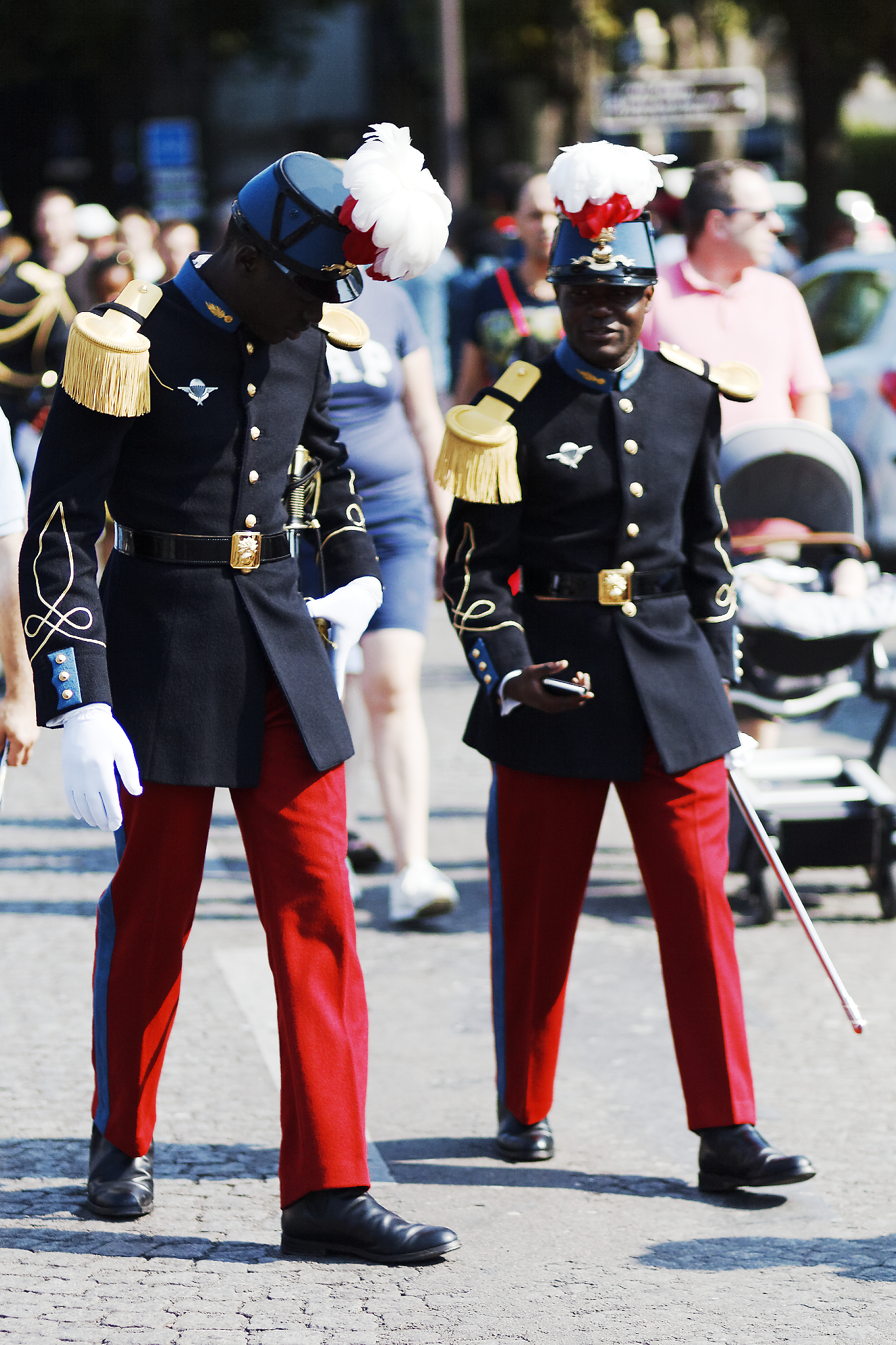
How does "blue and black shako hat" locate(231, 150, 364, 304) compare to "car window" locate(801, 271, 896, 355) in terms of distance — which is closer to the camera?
"blue and black shako hat" locate(231, 150, 364, 304)

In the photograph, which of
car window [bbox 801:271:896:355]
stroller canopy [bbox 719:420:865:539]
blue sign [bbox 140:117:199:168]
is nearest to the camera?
stroller canopy [bbox 719:420:865:539]

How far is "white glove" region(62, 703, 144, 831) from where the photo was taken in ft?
11.8

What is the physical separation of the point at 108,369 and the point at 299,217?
16.4 inches

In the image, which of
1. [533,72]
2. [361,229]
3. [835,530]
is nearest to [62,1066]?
[361,229]

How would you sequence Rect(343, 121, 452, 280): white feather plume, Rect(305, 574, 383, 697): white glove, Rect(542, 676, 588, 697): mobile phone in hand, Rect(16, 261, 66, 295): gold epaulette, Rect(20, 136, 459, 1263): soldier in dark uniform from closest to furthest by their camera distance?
Rect(343, 121, 452, 280): white feather plume
Rect(20, 136, 459, 1263): soldier in dark uniform
Rect(542, 676, 588, 697): mobile phone in hand
Rect(305, 574, 383, 697): white glove
Rect(16, 261, 66, 295): gold epaulette

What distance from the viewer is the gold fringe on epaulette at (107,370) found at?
3.63 m

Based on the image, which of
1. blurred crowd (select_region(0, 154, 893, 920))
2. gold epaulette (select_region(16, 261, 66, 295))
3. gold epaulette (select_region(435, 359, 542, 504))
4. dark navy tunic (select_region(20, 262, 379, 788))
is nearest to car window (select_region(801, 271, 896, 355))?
gold epaulette (select_region(16, 261, 66, 295))

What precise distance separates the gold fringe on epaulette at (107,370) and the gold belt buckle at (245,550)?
12.5 inches

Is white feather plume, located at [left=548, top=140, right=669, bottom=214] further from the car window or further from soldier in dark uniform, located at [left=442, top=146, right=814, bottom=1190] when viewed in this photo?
the car window

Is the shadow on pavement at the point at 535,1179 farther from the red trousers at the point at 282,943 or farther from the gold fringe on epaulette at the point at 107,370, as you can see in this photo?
the gold fringe on epaulette at the point at 107,370

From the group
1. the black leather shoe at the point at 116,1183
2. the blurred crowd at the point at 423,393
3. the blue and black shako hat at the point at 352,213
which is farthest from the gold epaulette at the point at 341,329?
the black leather shoe at the point at 116,1183

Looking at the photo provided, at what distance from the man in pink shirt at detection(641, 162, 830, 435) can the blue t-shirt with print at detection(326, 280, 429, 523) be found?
0.75 m

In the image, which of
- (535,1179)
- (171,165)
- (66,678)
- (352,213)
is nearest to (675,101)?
(171,165)

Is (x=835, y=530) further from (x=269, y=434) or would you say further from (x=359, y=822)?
(x=269, y=434)
